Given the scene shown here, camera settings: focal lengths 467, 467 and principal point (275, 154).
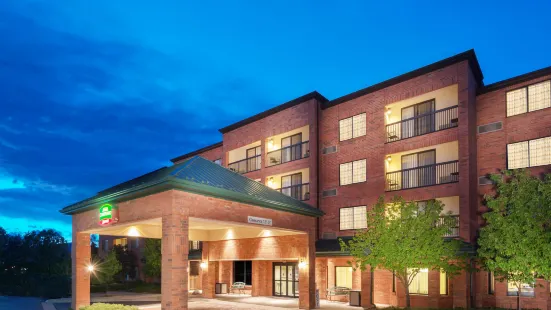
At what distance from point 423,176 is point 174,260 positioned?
16.4 meters

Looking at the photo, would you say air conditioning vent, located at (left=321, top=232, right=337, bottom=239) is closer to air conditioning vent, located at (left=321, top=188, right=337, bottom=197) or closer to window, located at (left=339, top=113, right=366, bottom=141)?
air conditioning vent, located at (left=321, top=188, right=337, bottom=197)

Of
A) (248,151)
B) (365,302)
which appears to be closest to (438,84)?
(365,302)

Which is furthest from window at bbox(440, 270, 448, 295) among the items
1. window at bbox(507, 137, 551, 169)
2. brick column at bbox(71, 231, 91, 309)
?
brick column at bbox(71, 231, 91, 309)

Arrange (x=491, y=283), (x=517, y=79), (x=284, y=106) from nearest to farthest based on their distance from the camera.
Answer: (x=491, y=283) < (x=517, y=79) < (x=284, y=106)

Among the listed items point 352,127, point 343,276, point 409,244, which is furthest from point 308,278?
point 352,127

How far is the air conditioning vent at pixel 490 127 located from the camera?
24323mm

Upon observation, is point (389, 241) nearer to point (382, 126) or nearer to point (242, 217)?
point (242, 217)

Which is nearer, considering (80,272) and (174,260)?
(174,260)

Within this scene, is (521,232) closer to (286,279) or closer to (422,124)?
(422,124)

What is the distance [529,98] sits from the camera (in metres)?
23.5

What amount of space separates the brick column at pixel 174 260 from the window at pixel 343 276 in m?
15.7

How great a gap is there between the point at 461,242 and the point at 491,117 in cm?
694

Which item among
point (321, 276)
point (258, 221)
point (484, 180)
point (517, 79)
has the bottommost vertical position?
point (321, 276)

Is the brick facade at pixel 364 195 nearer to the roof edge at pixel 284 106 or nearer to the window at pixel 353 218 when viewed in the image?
the roof edge at pixel 284 106
